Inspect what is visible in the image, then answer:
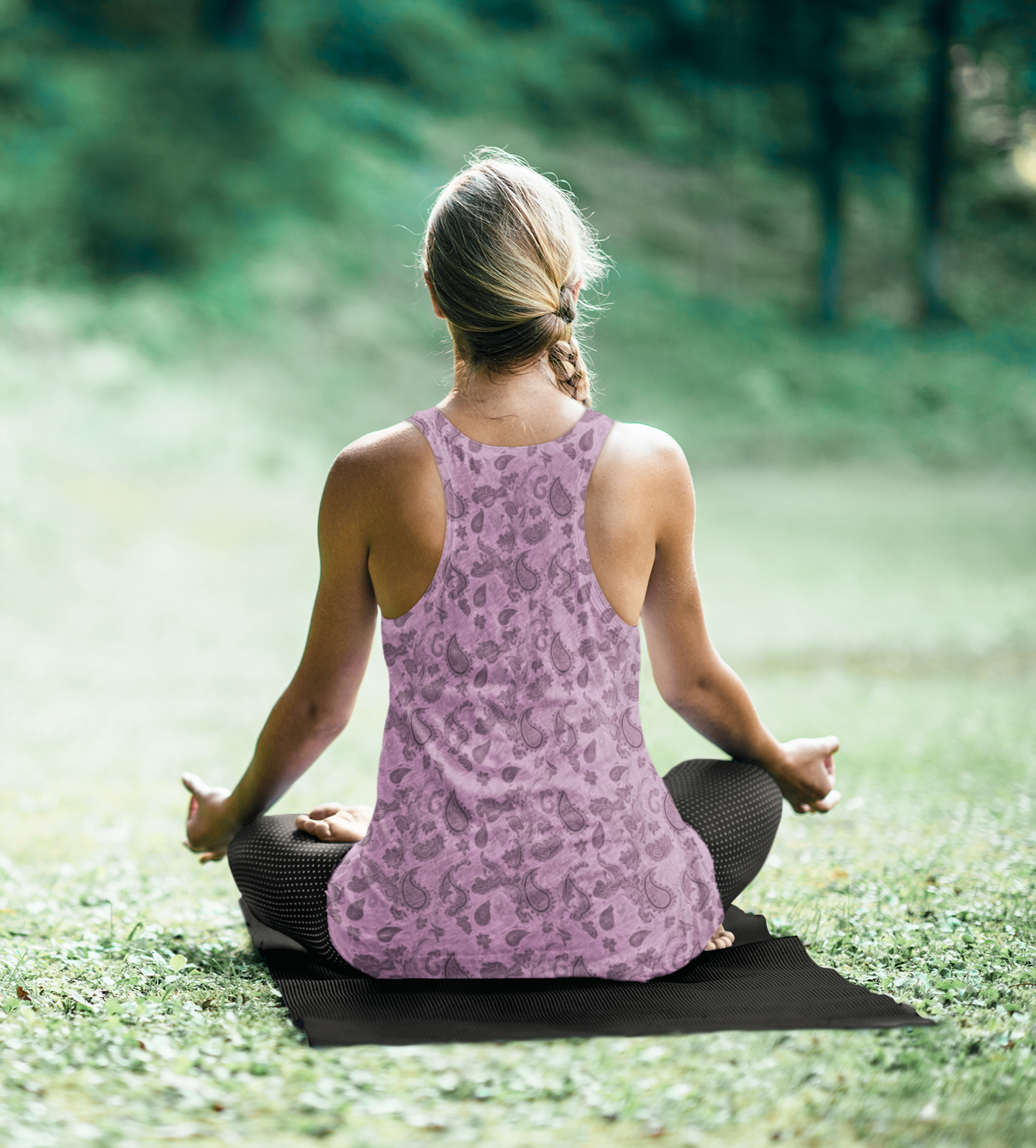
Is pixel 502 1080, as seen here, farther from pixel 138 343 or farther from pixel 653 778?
pixel 138 343

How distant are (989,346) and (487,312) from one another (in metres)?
28.6

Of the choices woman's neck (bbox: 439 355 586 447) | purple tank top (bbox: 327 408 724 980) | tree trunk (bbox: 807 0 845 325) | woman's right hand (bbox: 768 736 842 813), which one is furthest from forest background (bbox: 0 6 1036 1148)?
woman's neck (bbox: 439 355 586 447)

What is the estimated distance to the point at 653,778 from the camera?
2838 mm

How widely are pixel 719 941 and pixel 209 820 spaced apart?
1.30 metres

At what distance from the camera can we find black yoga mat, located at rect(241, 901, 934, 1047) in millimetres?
2578

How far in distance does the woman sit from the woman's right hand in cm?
48

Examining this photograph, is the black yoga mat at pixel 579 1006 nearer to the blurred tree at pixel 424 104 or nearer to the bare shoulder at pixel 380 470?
the bare shoulder at pixel 380 470

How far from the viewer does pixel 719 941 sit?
3133 millimetres

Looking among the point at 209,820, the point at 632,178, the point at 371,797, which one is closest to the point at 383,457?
the point at 209,820

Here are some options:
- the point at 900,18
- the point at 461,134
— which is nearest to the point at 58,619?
the point at 461,134

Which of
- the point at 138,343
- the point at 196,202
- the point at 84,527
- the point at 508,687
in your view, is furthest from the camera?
the point at 196,202

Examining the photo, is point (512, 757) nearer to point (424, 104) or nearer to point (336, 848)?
point (336, 848)

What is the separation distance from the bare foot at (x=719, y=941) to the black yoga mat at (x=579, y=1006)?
92mm

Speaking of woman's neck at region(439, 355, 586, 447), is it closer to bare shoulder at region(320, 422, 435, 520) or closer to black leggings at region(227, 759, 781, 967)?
bare shoulder at region(320, 422, 435, 520)
